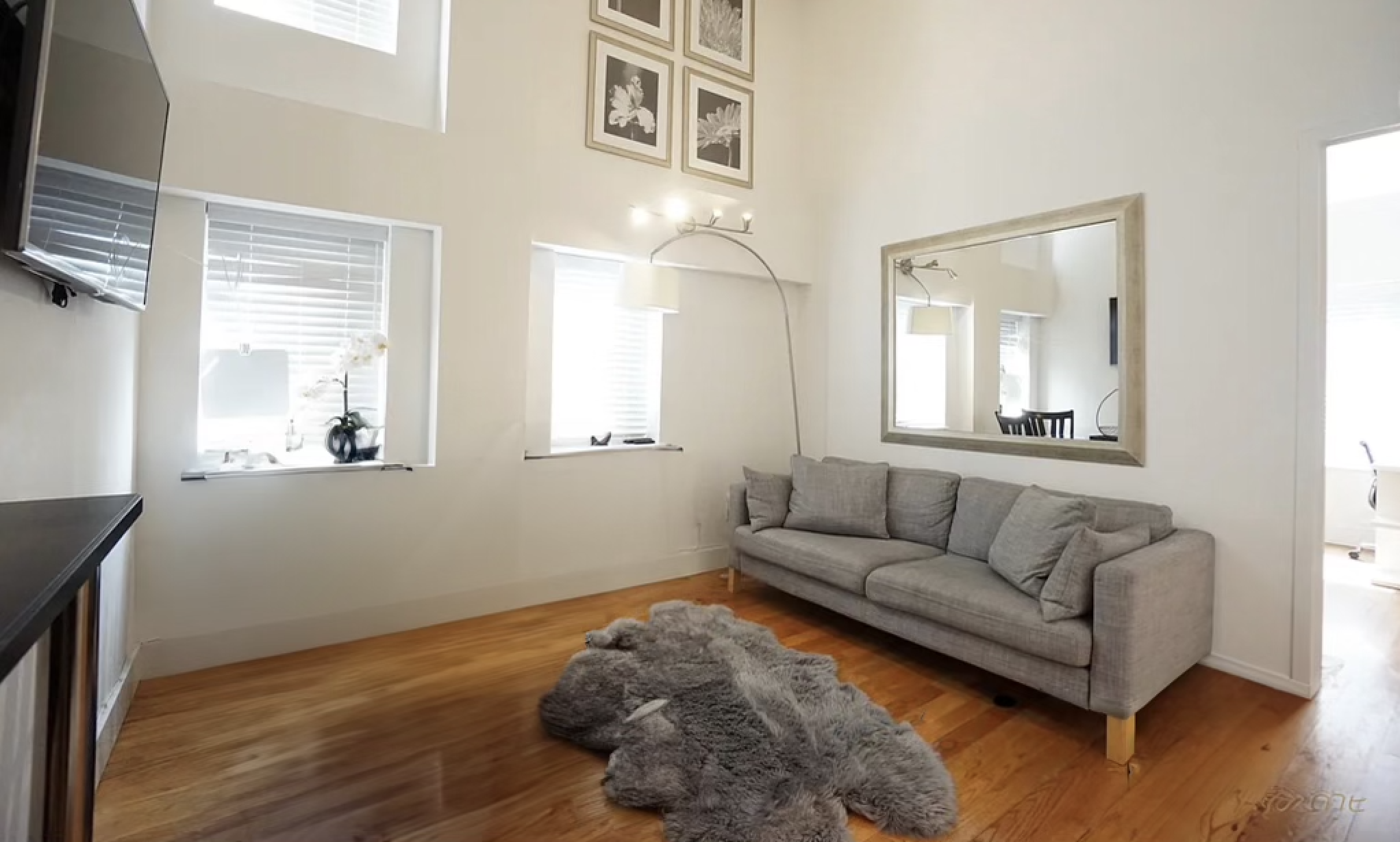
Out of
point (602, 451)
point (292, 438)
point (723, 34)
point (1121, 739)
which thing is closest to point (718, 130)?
point (723, 34)

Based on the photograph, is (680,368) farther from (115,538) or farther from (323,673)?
(115,538)

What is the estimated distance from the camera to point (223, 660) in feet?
8.63

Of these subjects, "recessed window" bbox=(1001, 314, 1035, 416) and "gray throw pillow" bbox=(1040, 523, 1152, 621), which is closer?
"gray throw pillow" bbox=(1040, 523, 1152, 621)

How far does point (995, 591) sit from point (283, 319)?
3.41 meters

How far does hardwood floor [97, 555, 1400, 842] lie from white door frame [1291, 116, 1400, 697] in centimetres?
27

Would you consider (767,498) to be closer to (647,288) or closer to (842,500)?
(842,500)

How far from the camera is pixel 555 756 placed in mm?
2037

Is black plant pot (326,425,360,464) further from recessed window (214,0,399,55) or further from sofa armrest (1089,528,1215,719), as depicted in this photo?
sofa armrest (1089,528,1215,719)

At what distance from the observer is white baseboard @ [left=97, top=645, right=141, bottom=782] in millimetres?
1908

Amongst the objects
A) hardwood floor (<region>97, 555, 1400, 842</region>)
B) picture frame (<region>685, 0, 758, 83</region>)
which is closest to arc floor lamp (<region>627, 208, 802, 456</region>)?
picture frame (<region>685, 0, 758, 83</region>)

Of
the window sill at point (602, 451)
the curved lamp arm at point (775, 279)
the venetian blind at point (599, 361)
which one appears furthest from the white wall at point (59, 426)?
the curved lamp arm at point (775, 279)

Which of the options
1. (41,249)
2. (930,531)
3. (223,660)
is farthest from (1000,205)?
(223,660)

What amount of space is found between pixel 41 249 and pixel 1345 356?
759 centimetres

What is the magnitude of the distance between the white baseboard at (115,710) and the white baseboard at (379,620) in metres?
0.13
